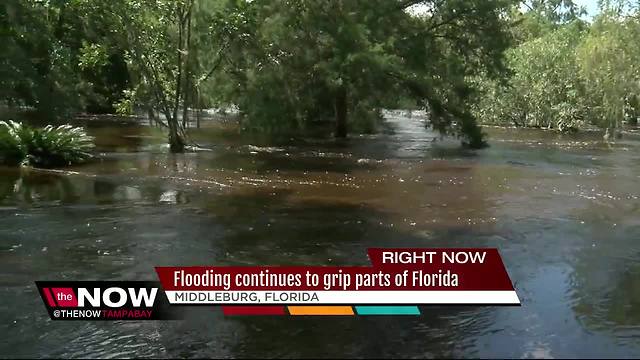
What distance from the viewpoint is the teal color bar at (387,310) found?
21.4 feet

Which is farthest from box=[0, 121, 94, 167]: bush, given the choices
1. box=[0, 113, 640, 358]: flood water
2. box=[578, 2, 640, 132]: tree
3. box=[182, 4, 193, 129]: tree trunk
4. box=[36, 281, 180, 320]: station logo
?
box=[578, 2, 640, 132]: tree

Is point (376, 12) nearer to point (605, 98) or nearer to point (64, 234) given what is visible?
point (605, 98)

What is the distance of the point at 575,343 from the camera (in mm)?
5996

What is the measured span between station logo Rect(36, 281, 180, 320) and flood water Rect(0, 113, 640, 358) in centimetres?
11

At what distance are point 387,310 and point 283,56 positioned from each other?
19.4 metres

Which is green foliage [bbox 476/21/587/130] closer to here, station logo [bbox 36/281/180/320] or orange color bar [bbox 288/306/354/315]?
orange color bar [bbox 288/306/354/315]

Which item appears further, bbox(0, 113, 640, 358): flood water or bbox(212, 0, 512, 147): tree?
bbox(212, 0, 512, 147): tree

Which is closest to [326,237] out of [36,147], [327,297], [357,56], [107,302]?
[327,297]

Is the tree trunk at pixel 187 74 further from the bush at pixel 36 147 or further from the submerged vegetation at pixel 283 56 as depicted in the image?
the bush at pixel 36 147

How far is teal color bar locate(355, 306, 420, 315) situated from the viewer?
6516 millimetres

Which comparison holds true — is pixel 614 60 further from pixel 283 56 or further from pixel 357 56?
pixel 283 56

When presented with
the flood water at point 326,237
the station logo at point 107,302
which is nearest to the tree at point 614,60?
the flood water at point 326,237

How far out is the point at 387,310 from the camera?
6.59 metres

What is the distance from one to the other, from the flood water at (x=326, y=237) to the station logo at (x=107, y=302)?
0.11 m
